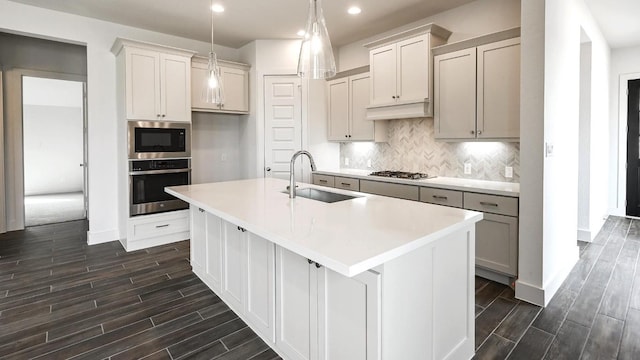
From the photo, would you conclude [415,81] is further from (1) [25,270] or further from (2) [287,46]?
(1) [25,270]

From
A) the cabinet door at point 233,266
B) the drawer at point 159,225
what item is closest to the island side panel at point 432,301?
the cabinet door at point 233,266

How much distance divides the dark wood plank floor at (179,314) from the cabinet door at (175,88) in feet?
5.97

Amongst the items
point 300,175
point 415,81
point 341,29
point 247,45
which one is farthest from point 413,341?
point 247,45

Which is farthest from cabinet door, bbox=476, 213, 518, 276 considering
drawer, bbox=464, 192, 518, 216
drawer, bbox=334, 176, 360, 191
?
drawer, bbox=334, 176, 360, 191

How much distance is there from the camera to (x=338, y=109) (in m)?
4.93

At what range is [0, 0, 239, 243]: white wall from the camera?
13.3 feet

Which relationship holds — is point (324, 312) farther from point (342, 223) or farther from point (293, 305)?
point (342, 223)

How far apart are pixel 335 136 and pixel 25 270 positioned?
392 centimetres

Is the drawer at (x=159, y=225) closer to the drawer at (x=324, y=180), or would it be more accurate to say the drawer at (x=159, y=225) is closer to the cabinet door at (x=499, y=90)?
the drawer at (x=324, y=180)

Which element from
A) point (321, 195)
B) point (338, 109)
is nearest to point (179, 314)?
point (321, 195)

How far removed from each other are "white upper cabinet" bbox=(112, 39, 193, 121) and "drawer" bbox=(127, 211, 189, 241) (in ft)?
4.08

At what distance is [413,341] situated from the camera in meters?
1.56

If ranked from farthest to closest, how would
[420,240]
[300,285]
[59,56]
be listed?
1. [59,56]
2. [300,285]
3. [420,240]

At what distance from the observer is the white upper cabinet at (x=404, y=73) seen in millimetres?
3633
